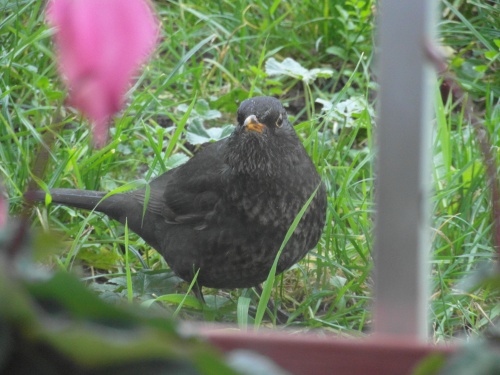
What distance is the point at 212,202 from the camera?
2.99 meters

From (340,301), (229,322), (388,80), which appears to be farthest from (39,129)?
(388,80)

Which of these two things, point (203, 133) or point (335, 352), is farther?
point (203, 133)

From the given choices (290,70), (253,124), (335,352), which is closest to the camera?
A: (335,352)

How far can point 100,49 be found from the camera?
0.69 m

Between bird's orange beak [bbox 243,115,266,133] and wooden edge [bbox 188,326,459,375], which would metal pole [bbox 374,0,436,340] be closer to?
wooden edge [bbox 188,326,459,375]

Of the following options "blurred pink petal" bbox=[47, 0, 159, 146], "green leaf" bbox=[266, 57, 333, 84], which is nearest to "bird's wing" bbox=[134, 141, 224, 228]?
Result: "green leaf" bbox=[266, 57, 333, 84]

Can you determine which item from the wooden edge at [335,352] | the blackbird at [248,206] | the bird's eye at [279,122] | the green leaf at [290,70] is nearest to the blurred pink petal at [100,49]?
the wooden edge at [335,352]

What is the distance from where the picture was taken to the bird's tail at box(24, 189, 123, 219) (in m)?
3.06

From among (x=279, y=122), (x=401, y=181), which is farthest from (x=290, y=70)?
(x=401, y=181)

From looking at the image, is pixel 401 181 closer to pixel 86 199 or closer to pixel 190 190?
pixel 190 190

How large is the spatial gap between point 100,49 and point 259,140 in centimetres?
218

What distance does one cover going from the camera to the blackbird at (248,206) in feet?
9.29

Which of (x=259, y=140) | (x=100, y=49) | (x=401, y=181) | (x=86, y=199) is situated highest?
(x=100, y=49)

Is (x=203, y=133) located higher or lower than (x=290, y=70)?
lower
